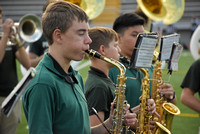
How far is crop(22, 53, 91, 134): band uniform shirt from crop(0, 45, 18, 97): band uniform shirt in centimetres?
231

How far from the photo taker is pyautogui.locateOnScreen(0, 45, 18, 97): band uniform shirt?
404 cm

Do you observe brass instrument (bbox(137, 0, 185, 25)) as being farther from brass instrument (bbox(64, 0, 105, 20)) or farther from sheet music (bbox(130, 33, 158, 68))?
sheet music (bbox(130, 33, 158, 68))

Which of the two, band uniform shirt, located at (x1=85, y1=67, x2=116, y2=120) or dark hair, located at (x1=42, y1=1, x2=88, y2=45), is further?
band uniform shirt, located at (x1=85, y1=67, x2=116, y2=120)

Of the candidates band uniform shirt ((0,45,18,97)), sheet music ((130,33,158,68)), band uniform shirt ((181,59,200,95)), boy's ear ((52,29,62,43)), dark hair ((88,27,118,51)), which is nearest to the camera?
boy's ear ((52,29,62,43))

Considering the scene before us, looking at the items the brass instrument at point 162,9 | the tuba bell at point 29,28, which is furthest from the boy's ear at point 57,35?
the brass instrument at point 162,9

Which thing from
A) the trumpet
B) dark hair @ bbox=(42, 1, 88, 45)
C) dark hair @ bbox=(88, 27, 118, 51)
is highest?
dark hair @ bbox=(42, 1, 88, 45)

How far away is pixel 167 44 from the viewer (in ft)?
10.2

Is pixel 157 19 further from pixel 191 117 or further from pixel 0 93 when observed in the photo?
pixel 0 93

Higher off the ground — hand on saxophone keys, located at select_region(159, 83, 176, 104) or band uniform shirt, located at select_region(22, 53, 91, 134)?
band uniform shirt, located at select_region(22, 53, 91, 134)

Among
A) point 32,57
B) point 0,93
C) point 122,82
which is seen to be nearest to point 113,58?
point 122,82

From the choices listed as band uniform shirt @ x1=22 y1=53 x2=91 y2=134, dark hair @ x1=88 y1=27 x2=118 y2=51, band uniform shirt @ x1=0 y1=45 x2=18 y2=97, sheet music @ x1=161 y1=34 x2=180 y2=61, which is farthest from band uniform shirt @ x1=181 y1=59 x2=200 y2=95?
band uniform shirt @ x1=0 y1=45 x2=18 y2=97

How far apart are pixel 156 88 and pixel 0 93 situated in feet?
6.69

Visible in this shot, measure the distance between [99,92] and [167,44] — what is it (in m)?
1.04

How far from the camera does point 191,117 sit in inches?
258
